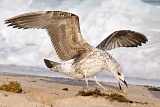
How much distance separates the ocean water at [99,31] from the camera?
51.5 ft

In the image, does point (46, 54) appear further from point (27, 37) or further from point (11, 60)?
point (27, 37)

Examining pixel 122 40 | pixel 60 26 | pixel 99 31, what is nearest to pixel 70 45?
pixel 60 26

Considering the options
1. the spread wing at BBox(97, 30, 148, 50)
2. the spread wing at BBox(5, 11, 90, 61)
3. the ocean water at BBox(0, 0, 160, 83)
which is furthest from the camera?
the ocean water at BBox(0, 0, 160, 83)

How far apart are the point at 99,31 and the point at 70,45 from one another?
1144 cm

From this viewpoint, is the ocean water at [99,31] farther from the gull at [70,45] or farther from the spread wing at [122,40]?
the gull at [70,45]

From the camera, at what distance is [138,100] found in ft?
28.8

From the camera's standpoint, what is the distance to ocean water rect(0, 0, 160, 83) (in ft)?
51.5

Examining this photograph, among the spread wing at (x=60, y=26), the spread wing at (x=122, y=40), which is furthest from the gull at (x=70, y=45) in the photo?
the spread wing at (x=122, y=40)

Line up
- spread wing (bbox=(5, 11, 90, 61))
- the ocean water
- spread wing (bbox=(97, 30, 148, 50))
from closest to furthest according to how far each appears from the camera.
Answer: spread wing (bbox=(5, 11, 90, 61))
spread wing (bbox=(97, 30, 148, 50))
the ocean water

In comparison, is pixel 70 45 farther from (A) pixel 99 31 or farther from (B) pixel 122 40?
(A) pixel 99 31

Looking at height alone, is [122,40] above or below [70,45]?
above

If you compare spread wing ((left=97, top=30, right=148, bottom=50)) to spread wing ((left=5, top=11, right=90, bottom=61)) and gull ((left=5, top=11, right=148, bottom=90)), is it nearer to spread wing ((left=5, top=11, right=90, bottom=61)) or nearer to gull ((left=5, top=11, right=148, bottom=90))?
gull ((left=5, top=11, right=148, bottom=90))

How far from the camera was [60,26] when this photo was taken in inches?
369

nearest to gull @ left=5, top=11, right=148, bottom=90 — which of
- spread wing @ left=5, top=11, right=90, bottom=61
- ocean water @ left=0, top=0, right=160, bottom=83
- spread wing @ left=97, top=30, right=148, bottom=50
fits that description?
spread wing @ left=5, top=11, right=90, bottom=61
